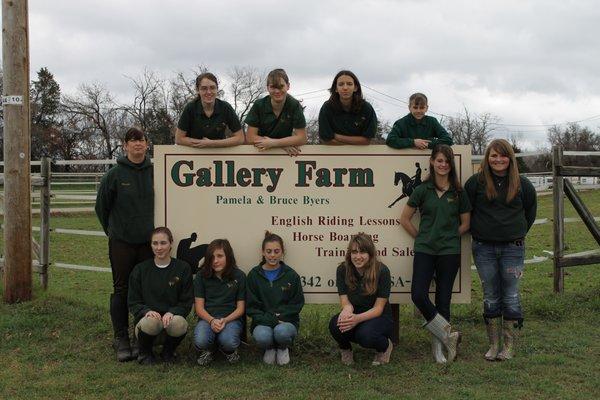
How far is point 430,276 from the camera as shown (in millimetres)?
4906

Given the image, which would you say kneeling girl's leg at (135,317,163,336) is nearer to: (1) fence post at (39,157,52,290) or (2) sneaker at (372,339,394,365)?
(2) sneaker at (372,339,394,365)

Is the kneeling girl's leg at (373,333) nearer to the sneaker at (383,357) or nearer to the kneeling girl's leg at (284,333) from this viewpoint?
the sneaker at (383,357)

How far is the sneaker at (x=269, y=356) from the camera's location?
4836 millimetres

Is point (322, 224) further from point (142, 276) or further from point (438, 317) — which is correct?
point (142, 276)

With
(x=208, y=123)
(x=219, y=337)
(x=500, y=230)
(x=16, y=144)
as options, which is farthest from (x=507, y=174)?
(x=16, y=144)

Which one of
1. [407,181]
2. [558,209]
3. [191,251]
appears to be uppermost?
[407,181]

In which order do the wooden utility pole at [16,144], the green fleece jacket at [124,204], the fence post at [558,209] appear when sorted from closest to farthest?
the green fleece jacket at [124,204] → the wooden utility pole at [16,144] → the fence post at [558,209]

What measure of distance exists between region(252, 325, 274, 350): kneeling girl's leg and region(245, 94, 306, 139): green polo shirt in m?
1.68

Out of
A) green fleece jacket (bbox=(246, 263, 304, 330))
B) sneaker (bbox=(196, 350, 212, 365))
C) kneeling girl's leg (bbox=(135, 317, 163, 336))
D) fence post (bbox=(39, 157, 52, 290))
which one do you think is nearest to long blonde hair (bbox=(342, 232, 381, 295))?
Result: green fleece jacket (bbox=(246, 263, 304, 330))

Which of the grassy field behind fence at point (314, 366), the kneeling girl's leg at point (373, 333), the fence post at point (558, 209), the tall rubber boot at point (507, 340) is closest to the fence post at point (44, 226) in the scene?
the grassy field behind fence at point (314, 366)

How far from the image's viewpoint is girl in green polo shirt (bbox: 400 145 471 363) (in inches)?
190

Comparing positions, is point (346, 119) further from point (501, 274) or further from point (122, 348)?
point (122, 348)

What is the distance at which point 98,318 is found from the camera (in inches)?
235

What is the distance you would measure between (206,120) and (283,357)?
2.15 metres
